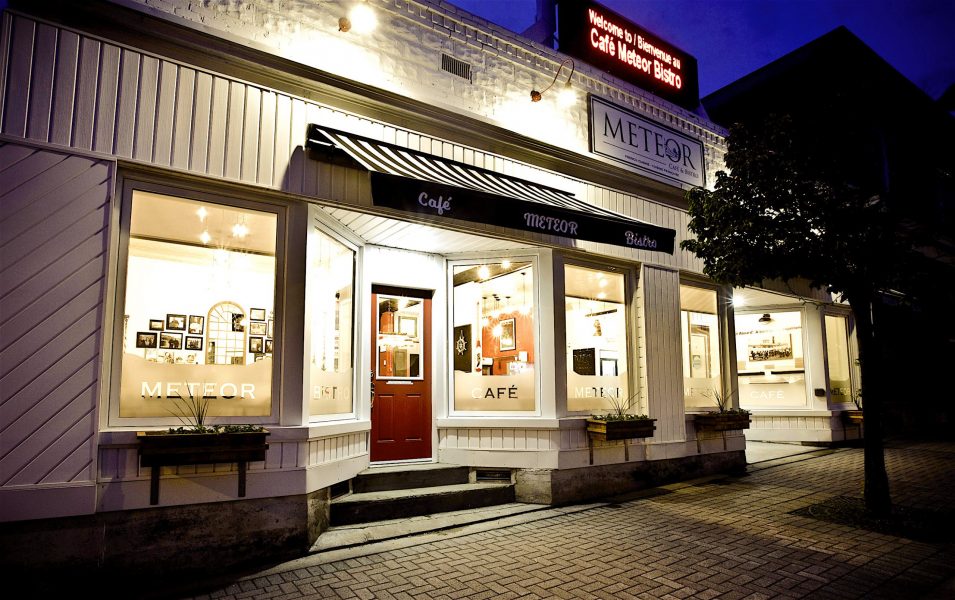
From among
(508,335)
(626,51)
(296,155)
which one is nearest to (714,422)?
(508,335)

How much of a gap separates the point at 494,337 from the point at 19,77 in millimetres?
5502

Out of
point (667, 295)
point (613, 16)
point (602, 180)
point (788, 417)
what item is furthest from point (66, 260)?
point (788, 417)

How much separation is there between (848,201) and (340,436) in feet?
20.9

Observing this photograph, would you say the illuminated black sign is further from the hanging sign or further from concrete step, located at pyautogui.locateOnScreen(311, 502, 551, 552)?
concrete step, located at pyautogui.locateOnScreen(311, 502, 551, 552)

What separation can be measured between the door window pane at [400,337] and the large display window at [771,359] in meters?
8.21

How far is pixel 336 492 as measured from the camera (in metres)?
6.21

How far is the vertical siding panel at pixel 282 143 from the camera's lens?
17.7ft

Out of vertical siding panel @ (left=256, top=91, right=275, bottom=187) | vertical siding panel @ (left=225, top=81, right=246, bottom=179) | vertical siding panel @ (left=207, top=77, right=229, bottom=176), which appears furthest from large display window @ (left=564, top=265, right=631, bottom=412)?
vertical siding panel @ (left=207, top=77, right=229, bottom=176)

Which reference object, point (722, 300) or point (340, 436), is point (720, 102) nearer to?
point (722, 300)

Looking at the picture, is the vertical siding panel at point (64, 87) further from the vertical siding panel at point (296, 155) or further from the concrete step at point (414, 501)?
the concrete step at point (414, 501)

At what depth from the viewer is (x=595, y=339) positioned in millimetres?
8000

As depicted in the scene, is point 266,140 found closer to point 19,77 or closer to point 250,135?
point 250,135

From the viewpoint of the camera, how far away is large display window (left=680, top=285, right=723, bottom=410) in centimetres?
906

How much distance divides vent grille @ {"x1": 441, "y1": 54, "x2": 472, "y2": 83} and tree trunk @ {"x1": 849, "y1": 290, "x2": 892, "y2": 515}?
214 inches
